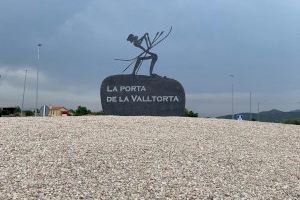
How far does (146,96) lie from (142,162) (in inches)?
488

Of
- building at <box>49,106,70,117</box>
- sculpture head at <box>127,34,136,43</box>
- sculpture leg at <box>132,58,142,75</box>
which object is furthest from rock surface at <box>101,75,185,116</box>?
building at <box>49,106,70,117</box>

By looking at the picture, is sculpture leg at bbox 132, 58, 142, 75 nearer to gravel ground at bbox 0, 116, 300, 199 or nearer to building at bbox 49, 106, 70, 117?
gravel ground at bbox 0, 116, 300, 199

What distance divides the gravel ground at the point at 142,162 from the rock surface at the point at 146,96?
21.2ft

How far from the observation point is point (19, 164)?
12516 millimetres

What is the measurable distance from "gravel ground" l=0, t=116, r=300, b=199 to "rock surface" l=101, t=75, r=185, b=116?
6.48m

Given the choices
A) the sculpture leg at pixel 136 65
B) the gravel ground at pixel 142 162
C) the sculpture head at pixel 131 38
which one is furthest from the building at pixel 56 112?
the gravel ground at pixel 142 162

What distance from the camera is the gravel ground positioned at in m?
11.0

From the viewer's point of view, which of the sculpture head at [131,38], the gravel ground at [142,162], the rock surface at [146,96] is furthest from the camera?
the sculpture head at [131,38]

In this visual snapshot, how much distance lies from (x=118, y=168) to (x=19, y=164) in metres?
2.23

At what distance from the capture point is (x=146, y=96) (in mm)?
25172

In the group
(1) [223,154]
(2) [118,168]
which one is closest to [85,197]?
(2) [118,168]

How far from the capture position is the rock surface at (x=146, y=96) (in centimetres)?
2517

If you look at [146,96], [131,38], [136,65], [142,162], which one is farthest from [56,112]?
[142,162]

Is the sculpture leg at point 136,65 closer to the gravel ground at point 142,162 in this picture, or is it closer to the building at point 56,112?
the gravel ground at point 142,162
